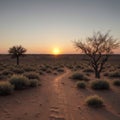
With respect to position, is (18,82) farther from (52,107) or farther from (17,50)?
(17,50)

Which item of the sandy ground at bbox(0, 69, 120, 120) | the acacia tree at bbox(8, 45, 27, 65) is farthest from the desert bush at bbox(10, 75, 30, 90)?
the acacia tree at bbox(8, 45, 27, 65)

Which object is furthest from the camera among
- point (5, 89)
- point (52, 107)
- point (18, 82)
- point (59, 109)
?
point (18, 82)

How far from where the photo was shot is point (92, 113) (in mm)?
9656

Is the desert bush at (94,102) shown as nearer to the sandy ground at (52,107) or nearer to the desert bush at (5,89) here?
the sandy ground at (52,107)

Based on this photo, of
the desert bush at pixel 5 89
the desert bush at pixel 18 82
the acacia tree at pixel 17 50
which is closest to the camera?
the desert bush at pixel 5 89

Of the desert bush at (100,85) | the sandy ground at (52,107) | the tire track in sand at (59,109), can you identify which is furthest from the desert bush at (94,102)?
the desert bush at (100,85)

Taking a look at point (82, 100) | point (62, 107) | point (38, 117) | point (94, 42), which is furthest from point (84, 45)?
point (38, 117)

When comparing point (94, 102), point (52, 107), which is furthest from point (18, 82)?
point (94, 102)

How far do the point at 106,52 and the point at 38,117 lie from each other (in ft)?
60.5

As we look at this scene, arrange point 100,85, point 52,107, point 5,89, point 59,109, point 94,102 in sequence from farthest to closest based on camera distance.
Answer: point 100,85 < point 5,89 < point 94,102 < point 52,107 < point 59,109

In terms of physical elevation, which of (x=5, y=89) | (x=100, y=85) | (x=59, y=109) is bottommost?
(x=59, y=109)

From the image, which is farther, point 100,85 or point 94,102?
point 100,85

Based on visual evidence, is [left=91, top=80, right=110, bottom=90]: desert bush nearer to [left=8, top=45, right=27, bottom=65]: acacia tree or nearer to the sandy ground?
the sandy ground


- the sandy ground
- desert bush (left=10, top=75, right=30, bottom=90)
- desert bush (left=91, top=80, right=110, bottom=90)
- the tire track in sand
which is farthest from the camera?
desert bush (left=91, top=80, right=110, bottom=90)
